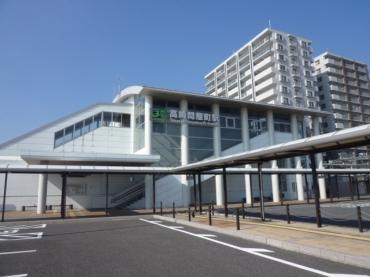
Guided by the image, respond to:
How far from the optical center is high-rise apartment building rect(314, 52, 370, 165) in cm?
7381

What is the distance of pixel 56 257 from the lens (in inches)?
322

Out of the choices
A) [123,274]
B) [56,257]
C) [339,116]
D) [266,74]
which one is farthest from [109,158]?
[339,116]

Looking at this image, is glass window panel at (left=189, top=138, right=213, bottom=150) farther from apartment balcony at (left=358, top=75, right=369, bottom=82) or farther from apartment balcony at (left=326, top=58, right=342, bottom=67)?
apartment balcony at (left=358, top=75, right=369, bottom=82)

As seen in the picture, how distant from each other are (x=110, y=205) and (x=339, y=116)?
62.5 metres

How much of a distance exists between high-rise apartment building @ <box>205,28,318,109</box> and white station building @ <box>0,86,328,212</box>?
30.4 m

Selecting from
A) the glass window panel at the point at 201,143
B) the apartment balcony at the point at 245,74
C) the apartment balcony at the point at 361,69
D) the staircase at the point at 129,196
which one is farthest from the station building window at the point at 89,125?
the apartment balcony at the point at 361,69

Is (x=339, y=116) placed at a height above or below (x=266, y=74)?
below

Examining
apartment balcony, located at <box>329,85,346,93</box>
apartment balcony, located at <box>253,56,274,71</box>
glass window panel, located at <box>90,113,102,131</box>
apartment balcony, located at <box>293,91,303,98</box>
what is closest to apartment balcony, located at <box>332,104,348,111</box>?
apartment balcony, located at <box>329,85,346,93</box>

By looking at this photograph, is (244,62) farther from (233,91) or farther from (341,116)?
(341,116)

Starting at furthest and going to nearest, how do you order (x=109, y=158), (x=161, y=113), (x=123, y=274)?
(x=161, y=113) < (x=109, y=158) < (x=123, y=274)

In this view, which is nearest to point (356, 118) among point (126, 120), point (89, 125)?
point (126, 120)

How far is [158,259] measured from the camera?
7625 millimetres

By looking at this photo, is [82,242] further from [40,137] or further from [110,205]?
[40,137]

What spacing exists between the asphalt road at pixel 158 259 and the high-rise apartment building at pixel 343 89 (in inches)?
2702
